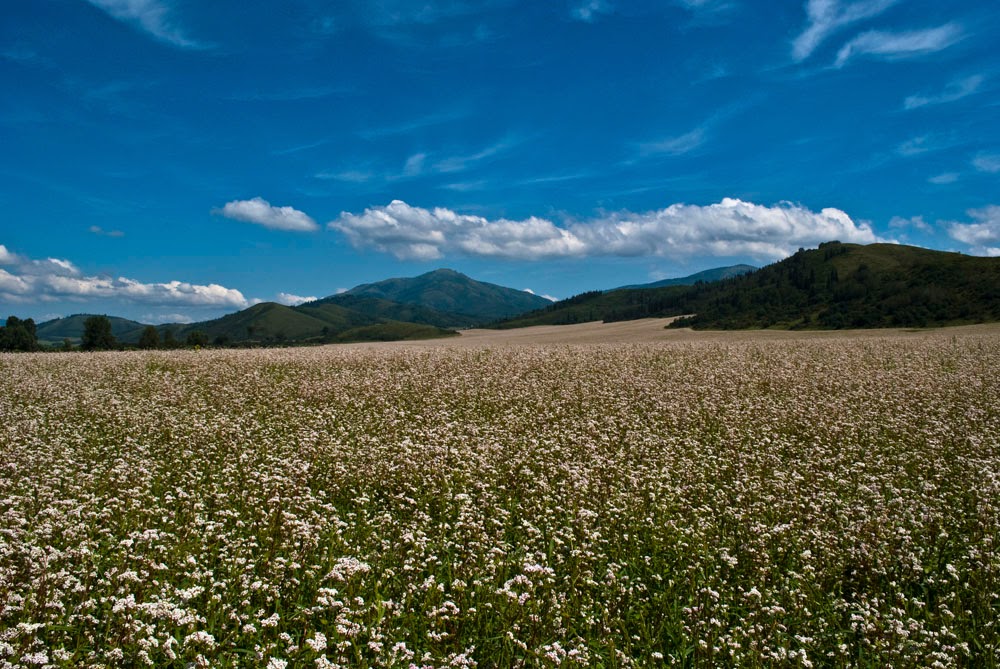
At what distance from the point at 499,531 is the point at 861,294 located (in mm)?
149716

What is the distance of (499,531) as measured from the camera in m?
7.48

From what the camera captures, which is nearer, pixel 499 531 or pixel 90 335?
pixel 499 531

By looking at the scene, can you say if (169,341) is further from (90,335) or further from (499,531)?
(499,531)

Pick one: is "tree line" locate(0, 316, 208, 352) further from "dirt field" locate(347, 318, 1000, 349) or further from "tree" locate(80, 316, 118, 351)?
"dirt field" locate(347, 318, 1000, 349)

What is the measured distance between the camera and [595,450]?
1137 centimetres

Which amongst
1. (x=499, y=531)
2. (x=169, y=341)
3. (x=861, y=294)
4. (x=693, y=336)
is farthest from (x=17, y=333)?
(x=861, y=294)

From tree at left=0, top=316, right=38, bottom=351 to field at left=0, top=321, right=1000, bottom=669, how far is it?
64457mm

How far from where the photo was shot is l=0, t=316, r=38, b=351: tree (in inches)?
2588

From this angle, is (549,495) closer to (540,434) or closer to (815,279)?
Answer: (540,434)

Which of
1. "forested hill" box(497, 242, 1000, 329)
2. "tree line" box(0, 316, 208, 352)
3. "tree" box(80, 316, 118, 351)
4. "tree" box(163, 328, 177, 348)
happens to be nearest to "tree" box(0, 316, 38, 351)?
"tree line" box(0, 316, 208, 352)

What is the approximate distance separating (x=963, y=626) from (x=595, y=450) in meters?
6.26

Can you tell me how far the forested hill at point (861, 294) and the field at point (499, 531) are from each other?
9115 cm

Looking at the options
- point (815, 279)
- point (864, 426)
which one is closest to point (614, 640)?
point (864, 426)

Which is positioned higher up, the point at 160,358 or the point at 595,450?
the point at 160,358
